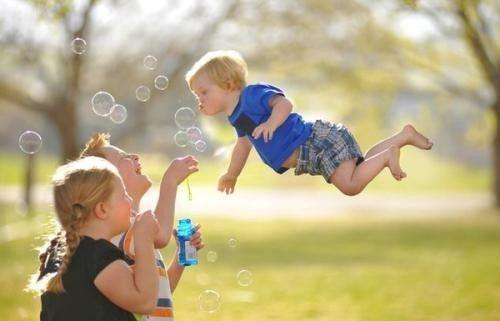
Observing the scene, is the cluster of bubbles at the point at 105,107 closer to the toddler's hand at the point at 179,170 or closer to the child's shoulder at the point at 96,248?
the toddler's hand at the point at 179,170

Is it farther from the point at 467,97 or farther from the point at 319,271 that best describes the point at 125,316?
the point at 467,97

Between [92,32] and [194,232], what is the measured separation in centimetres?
1552

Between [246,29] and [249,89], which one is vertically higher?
[246,29]

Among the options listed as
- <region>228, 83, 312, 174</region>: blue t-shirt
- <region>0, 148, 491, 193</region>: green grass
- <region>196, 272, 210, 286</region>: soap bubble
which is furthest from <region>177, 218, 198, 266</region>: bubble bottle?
<region>0, 148, 491, 193</region>: green grass

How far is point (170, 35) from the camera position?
19031mm

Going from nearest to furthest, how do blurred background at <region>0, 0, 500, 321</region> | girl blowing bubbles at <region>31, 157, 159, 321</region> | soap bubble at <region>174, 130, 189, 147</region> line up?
girl blowing bubbles at <region>31, 157, 159, 321</region>, soap bubble at <region>174, 130, 189, 147</region>, blurred background at <region>0, 0, 500, 321</region>

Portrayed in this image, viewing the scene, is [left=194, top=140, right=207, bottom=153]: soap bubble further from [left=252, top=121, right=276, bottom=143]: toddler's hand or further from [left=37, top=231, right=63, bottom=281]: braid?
[left=37, top=231, right=63, bottom=281]: braid

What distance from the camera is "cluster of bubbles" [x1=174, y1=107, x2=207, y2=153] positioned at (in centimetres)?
516

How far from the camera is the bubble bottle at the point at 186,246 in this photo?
3.92 metres

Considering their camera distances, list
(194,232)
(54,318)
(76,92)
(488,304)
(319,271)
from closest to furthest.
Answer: (54,318) → (194,232) → (488,304) → (319,271) → (76,92)

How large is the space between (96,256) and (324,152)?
5.83ft

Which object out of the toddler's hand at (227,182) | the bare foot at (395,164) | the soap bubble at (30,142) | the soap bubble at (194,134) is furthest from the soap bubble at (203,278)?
the bare foot at (395,164)

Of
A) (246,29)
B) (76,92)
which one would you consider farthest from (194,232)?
(246,29)

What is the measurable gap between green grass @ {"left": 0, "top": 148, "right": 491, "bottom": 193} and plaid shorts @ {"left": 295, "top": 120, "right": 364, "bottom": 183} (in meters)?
25.7
